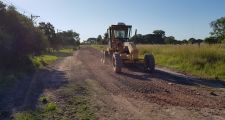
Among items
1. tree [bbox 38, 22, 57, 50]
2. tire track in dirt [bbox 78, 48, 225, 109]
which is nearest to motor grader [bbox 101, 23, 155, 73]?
tire track in dirt [bbox 78, 48, 225, 109]

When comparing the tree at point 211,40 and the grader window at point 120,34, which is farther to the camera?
the tree at point 211,40

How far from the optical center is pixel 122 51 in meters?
25.8

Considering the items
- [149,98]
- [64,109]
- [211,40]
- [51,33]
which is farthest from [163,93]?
[211,40]

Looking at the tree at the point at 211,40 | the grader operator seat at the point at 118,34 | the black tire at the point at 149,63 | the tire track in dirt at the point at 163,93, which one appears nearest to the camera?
the tire track in dirt at the point at 163,93

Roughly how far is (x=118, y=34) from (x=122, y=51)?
1839 mm

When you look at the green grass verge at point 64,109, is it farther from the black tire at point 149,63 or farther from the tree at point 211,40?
the tree at point 211,40

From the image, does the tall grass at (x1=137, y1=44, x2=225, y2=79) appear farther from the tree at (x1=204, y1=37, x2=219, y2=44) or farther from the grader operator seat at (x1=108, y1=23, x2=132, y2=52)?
the tree at (x1=204, y1=37, x2=219, y2=44)

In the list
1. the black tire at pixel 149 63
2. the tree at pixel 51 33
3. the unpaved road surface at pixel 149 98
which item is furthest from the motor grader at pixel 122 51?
the tree at pixel 51 33

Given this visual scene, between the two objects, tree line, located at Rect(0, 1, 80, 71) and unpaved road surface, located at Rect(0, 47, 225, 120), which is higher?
tree line, located at Rect(0, 1, 80, 71)

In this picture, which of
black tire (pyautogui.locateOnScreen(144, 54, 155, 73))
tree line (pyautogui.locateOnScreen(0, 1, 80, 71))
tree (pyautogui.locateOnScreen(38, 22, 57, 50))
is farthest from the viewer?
tree (pyautogui.locateOnScreen(38, 22, 57, 50))

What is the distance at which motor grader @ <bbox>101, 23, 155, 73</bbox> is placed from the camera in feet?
76.0

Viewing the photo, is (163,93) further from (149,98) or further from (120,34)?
(120,34)

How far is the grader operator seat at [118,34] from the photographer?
88.2 ft

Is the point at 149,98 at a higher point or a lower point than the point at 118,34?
lower
